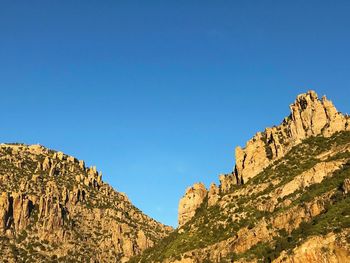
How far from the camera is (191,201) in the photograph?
569ft

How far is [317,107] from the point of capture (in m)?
146

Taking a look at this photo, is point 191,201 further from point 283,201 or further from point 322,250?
point 322,250

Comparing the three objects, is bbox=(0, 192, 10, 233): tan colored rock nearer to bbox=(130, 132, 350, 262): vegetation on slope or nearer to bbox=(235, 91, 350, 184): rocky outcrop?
bbox=(130, 132, 350, 262): vegetation on slope

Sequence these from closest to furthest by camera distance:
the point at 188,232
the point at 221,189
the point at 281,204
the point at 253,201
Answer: the point at 281,204 → the point at 253,201 → the point at 188,232 → the point at 221,189

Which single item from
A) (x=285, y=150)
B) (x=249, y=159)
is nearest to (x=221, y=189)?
(x=249, y=159)

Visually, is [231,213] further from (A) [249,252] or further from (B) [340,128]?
(B) [340,128]

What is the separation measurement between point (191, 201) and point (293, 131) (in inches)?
1832

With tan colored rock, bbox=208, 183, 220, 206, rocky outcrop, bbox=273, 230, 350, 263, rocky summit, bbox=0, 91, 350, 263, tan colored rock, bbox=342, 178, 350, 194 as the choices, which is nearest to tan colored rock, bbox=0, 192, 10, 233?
rocky summit, bbox=0, 91, 350, 263

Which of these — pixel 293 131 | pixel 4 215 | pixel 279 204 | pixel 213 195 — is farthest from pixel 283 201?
pixel 4 215

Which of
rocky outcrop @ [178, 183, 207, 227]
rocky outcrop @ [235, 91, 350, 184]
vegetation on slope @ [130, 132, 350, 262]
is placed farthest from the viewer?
rocky outcrop @ [178, 183, 207, 227]

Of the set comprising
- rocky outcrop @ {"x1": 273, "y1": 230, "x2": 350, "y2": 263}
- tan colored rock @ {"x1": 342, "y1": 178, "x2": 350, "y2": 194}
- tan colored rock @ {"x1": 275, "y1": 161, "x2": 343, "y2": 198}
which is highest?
tan colored rock @ {"x1": 275, "y1": 161, "x2": 343, "y2": 198}

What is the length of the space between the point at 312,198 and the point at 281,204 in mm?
11061

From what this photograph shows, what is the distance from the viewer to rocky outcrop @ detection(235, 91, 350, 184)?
465 feet

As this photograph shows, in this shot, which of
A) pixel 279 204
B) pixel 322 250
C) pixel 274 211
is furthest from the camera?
pixel 279 204
